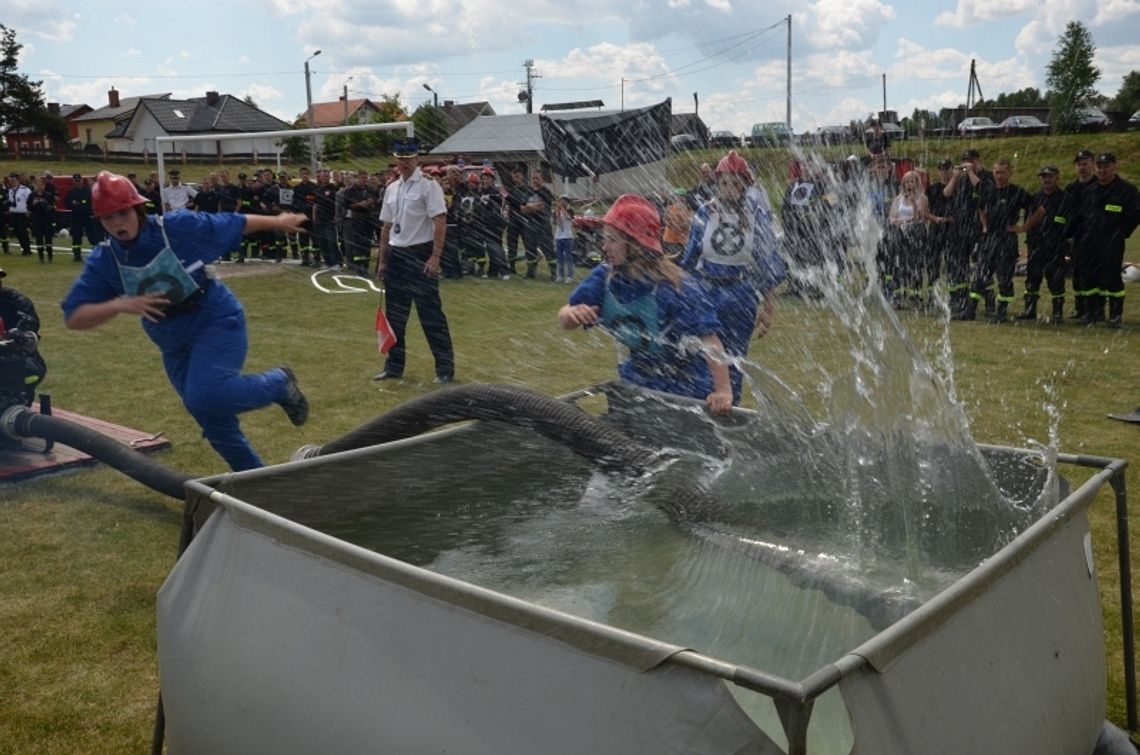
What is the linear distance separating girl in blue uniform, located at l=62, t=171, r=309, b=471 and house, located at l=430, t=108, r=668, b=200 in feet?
22.9

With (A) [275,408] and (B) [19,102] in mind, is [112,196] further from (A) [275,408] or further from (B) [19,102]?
(B) [19,102]

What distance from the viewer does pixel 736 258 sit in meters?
8.46

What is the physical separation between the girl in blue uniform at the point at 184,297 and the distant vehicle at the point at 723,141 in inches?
239

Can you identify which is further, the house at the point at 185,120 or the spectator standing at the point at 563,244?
the house at the point at 185,120

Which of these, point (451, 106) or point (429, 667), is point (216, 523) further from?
point (451, 106)

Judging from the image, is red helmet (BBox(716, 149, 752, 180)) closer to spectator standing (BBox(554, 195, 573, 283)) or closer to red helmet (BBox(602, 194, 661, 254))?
red helmet (BBox(602, 194, 661, 254))

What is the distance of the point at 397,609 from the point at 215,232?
11.7ft

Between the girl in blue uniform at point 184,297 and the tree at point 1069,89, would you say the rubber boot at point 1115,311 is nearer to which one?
the tree at point 1069,89

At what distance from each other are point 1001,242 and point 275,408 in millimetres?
10051

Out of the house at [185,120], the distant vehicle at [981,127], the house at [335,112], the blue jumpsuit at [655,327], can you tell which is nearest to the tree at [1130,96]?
the distant vehicle at [981,127]

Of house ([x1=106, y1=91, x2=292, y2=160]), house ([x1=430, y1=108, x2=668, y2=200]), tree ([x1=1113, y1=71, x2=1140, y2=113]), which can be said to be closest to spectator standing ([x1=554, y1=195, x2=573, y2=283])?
house ([x1=430, y1=108, x2=668, y2=200])

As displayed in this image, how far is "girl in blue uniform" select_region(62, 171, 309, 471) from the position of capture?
512 cm

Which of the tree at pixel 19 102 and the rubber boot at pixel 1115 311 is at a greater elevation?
the tree at pixel 19 102

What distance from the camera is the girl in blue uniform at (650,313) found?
5.02m
